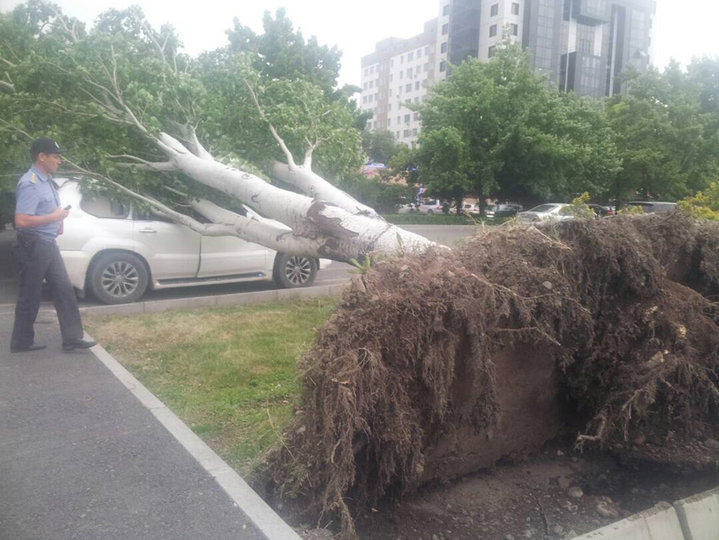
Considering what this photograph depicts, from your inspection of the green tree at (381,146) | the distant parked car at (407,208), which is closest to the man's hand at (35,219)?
the distant parked car at (407,208)

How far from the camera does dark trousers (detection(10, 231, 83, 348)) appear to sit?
553 cm

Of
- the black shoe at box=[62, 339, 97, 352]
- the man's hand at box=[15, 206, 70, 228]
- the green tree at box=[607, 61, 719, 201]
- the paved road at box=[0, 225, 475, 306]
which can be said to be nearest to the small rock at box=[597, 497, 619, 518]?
the paved road at box=[0, 225, 475, 306]

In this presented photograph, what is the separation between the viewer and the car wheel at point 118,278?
772cm

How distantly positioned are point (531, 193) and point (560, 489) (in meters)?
27.2

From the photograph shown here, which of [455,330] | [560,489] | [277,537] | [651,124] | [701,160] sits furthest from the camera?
[651,124]

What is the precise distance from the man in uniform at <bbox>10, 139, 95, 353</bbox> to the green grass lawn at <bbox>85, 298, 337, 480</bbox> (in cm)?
62

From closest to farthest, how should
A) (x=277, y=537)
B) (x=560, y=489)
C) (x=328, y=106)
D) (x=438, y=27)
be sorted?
1. (x=277, y=537)
2. (x=560, y=489)
3. (x=328, y=106)
4. (x=438, y=27)

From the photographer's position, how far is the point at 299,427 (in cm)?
326

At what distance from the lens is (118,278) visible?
7.86m

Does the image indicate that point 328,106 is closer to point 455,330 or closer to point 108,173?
point 108,173

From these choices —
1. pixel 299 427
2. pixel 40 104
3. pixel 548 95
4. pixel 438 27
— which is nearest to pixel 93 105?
pixel 40 104

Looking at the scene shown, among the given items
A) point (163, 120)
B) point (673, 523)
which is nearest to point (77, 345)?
point (163, 120)

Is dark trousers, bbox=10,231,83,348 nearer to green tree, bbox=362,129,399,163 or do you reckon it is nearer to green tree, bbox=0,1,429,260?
green tree, bbox=0,1,429,260

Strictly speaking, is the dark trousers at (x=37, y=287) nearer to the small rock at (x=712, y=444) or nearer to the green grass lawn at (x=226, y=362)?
the green grass lawn at (x=226, y=362)
